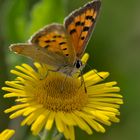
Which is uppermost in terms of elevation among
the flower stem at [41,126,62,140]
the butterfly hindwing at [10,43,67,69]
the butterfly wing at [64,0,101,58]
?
the butterfly wing at [64,0,101,58]

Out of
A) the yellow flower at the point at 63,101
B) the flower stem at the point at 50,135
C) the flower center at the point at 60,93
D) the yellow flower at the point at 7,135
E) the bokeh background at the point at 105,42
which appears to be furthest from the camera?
the bokeh background at the point at 105,42

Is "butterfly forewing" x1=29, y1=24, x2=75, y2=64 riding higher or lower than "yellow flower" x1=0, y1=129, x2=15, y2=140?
higher

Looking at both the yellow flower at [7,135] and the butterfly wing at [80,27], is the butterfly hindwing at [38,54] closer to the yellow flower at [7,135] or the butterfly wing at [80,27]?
the butterfly wing at [80,27]

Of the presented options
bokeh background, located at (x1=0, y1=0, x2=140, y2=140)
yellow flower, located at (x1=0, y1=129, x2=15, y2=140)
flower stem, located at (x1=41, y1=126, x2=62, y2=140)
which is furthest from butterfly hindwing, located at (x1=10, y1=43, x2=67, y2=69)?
bokeh background, located at (x1=0, y1=0, x2=140, y2=140)

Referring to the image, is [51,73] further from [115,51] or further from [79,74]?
[115,51]

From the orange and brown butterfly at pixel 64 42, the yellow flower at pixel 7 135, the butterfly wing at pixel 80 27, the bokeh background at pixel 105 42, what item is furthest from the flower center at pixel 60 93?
the bokeh background at pixel 105 42

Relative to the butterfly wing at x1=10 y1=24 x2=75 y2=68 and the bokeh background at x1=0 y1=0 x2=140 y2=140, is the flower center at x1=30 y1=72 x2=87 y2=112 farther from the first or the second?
the bokeh background at x1=0 y1=0 x2=140 y2=140
